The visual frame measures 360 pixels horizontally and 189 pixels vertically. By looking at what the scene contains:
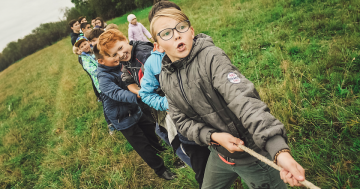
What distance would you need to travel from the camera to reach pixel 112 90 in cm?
265

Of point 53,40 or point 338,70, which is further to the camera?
point 53,40

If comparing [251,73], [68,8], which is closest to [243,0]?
[251,73]

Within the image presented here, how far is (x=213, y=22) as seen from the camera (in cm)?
704

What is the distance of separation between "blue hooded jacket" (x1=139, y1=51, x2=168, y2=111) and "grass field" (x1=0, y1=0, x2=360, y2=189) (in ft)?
4.05

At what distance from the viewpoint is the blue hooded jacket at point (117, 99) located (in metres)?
2.61

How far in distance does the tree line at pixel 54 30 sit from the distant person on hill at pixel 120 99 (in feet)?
130

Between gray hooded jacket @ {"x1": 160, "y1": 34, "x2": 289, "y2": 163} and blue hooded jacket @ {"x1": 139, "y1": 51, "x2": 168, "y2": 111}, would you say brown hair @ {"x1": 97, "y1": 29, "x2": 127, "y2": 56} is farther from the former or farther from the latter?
gray hooded jacket @ {"x1": 160, "y1": 34, "x2": 289, "y2": 163}

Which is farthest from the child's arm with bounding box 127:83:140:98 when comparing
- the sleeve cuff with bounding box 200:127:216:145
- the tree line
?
the tree line

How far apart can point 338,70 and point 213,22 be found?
5046mm

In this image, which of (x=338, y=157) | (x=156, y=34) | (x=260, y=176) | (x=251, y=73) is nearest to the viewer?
(x=260, y=176)

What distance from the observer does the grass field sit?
6.68ft

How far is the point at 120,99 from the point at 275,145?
222 cm

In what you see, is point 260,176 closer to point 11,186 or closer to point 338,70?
point 338,70

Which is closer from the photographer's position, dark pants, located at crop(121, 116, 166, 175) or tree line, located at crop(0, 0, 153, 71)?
dark pants, located at crop(121, 116, 166, 175)
